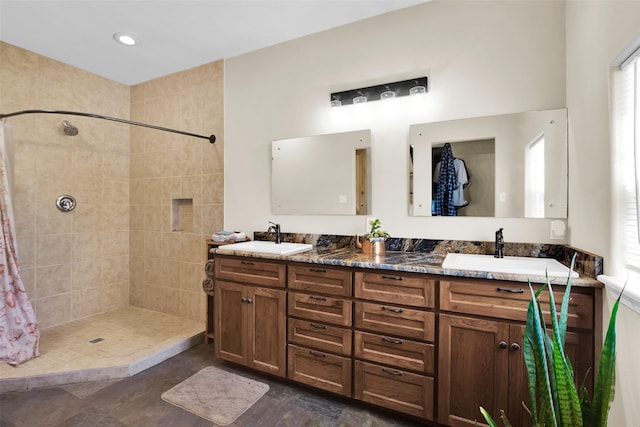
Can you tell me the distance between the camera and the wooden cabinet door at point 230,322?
7.39 ft

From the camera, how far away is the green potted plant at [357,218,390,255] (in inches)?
84.3

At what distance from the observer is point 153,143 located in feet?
11.4

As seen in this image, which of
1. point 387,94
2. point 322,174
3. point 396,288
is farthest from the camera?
point 322,174

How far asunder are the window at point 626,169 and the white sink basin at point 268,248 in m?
1.66

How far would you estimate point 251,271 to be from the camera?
2.21 metres

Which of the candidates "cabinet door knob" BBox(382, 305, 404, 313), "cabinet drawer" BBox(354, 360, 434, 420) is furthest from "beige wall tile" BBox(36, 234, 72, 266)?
"cabinet door knob" BBox(382, 305, 404, 313)

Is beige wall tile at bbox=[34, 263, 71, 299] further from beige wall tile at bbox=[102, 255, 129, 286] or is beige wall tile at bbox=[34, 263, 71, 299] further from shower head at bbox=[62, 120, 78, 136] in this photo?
shower head at bbox=[62, 120, 78, 136]

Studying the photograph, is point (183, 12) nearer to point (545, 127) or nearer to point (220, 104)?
point (220, 104)

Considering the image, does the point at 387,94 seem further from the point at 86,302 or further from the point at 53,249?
the point at 86,302

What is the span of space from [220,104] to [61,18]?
1277 millimetres

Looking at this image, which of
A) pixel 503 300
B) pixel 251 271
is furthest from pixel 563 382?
pixel 251 271

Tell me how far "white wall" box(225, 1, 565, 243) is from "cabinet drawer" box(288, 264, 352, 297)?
0.59 m

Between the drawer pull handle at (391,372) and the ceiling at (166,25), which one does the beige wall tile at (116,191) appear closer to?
the ceiling at (166,25)

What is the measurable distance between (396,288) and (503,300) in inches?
20.5
